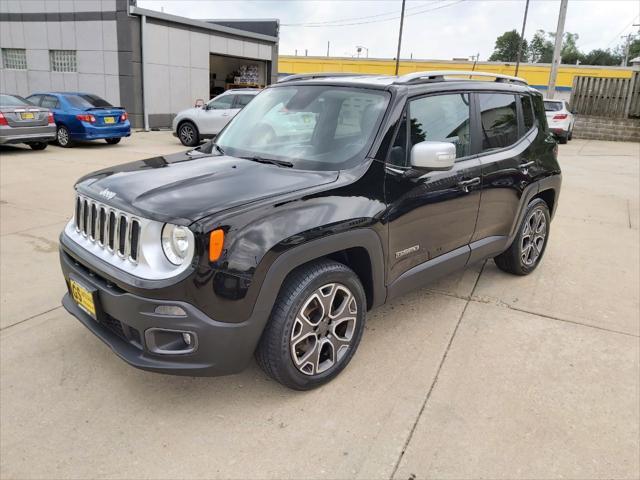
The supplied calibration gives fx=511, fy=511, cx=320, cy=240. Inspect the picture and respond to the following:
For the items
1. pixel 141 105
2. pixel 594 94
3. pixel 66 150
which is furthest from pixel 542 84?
pixel 66 150

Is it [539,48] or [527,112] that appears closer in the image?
[527,112]

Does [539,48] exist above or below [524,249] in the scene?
above

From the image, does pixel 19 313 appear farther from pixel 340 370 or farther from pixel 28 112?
pixel 28 112

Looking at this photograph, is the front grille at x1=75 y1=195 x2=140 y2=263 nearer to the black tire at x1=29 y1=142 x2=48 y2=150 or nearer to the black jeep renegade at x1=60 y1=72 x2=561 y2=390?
the black jeep renegade at x1=60 y1=72 x2=561 y2=390

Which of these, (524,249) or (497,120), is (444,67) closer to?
(524,249)

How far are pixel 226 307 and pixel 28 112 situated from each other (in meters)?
11.7

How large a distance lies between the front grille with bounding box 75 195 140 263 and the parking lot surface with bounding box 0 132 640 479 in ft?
2.78

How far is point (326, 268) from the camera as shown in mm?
2797

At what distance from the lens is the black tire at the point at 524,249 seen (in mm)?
4602

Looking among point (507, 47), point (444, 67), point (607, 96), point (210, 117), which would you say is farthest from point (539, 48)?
point (210, 117)

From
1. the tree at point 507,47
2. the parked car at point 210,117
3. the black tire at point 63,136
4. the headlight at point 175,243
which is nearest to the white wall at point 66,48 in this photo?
the parked car at point 210,117

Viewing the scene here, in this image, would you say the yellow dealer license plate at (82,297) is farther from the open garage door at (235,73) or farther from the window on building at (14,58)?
the open garage door at (235,73)

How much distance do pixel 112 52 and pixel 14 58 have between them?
534 centimetres

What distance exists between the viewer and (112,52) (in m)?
17.9
